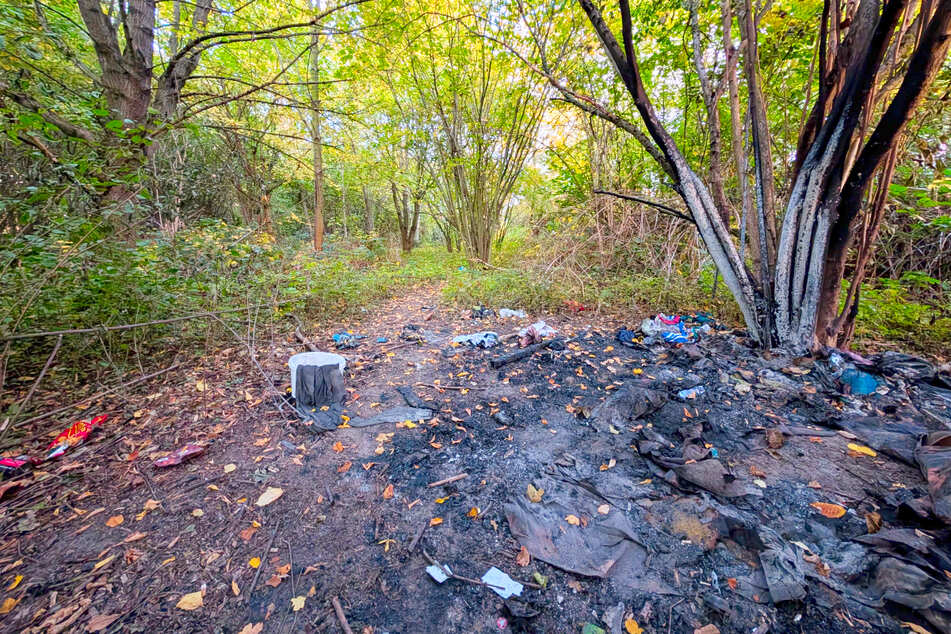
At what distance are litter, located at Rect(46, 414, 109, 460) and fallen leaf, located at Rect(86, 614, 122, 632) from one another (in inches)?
49.9

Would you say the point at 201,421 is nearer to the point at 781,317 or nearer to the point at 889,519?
the point at 889,519

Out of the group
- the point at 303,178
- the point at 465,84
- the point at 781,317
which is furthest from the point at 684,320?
the point at 303,178

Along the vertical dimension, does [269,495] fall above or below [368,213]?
below

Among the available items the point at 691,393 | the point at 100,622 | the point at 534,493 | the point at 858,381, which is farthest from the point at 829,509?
the point at 100,622

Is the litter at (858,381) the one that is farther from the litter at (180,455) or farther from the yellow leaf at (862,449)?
the litter at (180,455)

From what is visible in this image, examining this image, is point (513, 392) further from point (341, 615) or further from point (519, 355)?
point (341, 615)

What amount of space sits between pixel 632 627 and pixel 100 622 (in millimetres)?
1688

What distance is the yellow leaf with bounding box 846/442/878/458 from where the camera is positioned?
A: 1.52 metres

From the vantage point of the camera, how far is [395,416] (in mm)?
2174

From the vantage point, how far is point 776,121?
13.4ft

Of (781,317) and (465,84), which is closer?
(781,317)

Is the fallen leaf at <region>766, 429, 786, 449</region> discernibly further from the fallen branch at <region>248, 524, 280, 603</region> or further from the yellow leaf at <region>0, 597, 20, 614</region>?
the yellow leaf at <region>0, 597, 20, 614</region>

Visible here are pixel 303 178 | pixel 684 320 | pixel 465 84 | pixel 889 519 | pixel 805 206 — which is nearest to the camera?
pixel 889 519

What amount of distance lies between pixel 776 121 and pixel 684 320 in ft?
10.2
